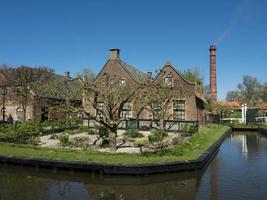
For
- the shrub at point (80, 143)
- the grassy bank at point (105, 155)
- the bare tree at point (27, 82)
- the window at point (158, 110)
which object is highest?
the bare tree at point (27, 82)

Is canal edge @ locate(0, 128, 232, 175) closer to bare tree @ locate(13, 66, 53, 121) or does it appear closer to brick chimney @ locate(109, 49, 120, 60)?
bare tree @ locate(13, 66, 53, 121)

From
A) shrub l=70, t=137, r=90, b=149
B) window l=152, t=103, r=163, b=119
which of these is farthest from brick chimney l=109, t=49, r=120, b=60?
shrub l=70, t=137, r=90, b=149

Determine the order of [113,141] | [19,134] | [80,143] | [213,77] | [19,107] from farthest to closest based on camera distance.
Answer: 1. [213,77]
2. [19,107]
3. [19,134]
4. [80,143]
5. [113,141]

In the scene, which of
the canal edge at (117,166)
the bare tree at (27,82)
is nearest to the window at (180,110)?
the bare tree at (27,82)

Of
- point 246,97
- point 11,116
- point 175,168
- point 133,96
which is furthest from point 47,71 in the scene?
point 246,97

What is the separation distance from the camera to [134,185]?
13.4 metres

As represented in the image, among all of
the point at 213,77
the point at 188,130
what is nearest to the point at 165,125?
the point at 188,130

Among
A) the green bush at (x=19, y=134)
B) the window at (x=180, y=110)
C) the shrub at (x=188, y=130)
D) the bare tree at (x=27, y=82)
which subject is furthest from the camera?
the bare tree at (x=27, y=82)

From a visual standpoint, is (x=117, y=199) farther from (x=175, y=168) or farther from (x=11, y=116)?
(x=11, y=116)

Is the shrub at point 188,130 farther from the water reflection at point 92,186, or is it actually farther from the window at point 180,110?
the water reflection at point 92,186

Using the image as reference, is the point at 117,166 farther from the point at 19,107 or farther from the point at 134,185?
the point at 19,107

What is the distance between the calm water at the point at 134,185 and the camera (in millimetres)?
12038

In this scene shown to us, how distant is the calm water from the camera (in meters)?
12.0

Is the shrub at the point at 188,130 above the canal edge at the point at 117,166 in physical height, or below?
above
